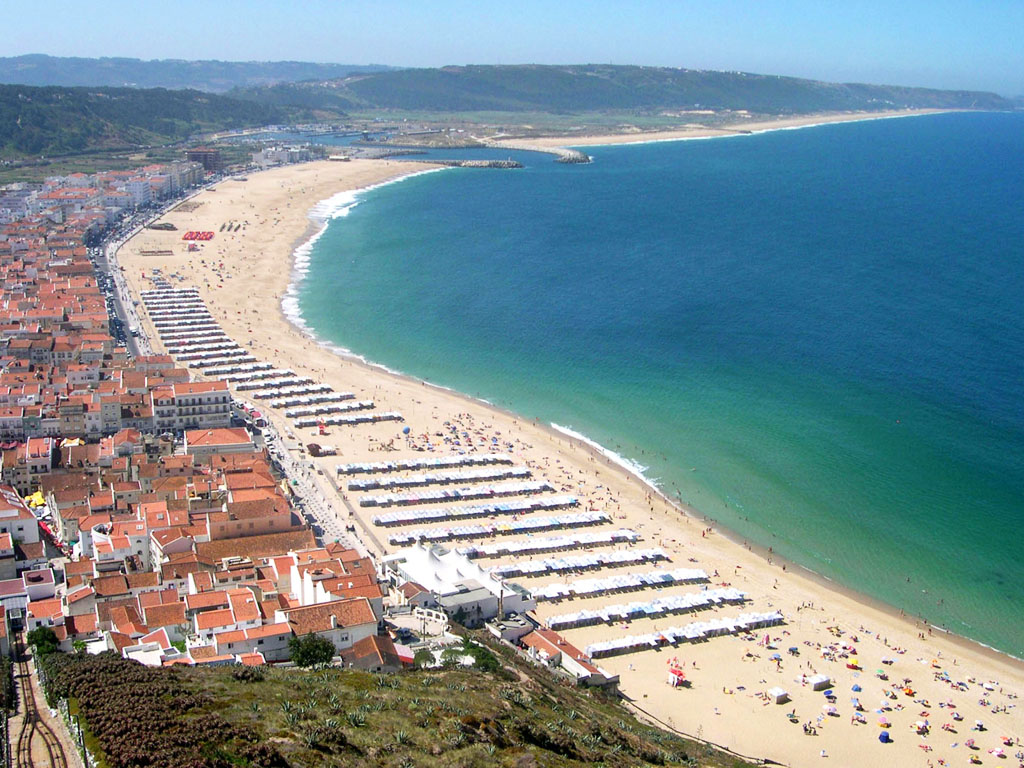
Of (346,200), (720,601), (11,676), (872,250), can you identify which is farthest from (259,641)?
(346,200)

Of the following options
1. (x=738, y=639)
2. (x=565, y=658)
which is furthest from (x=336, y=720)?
(x=738, y=639)

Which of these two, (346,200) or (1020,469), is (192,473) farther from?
(346,200)

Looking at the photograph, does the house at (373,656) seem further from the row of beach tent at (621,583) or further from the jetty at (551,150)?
the jetty at (551,150)

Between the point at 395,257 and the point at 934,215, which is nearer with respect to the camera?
the point at 395,257

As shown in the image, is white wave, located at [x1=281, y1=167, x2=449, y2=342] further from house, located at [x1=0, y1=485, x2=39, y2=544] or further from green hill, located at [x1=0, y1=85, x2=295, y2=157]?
green hill, located at [x1=0, y1=85, x2=295, y2=157]

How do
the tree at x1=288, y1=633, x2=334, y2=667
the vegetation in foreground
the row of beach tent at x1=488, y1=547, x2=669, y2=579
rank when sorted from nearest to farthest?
the vegetation in foreground → the tree at x1=288, y1=633, x2=334, y2=667 → the row of beach tent at x1=488, y1=547, x2=669, y2=579

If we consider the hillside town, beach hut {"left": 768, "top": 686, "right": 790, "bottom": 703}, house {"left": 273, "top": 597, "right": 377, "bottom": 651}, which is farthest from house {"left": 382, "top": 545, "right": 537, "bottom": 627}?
beach hut {"left": 768, "top": 686, "right": 790, "bottom": 703}
